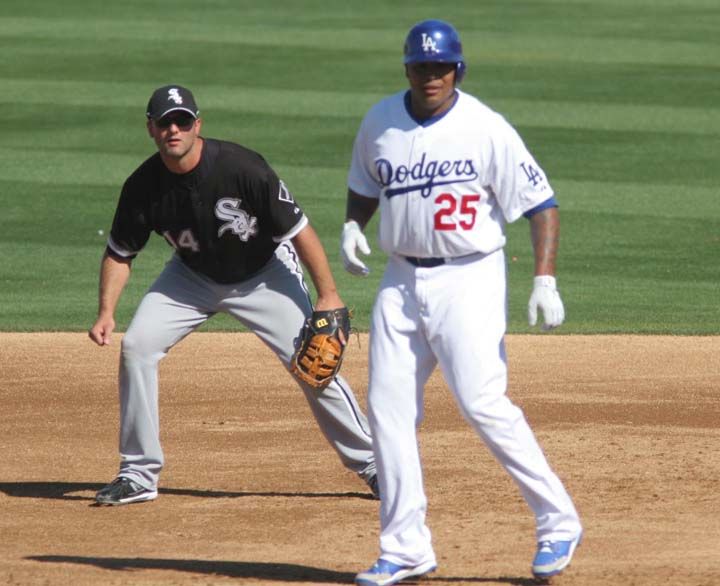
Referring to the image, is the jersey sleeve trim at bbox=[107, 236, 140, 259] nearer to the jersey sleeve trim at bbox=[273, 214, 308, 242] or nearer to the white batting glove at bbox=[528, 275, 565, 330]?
the jersey sleeve trim at bbox=[273, 214, 308, 242]

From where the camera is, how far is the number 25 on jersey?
5074 millimetres

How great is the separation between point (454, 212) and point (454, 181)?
0.10 m

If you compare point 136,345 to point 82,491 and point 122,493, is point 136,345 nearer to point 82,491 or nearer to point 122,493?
point 122,493

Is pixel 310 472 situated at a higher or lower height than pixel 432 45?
lower

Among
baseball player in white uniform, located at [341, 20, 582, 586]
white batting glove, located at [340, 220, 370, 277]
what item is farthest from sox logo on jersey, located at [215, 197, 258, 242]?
baseball player in white uniform, located at [341, 20, 582, 586]

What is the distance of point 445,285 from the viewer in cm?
511

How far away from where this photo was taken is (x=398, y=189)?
5125 mm

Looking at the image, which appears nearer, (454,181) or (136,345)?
(454,181)

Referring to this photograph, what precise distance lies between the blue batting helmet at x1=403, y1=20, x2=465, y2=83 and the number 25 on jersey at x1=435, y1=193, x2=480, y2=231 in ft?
1.47

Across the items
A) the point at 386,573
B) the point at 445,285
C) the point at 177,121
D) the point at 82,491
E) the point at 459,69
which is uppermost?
the point at 459,69

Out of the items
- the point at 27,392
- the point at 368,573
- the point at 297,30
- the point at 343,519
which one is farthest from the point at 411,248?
the point at 297,30

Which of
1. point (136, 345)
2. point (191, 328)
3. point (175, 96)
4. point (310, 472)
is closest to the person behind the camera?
point (175, 96)

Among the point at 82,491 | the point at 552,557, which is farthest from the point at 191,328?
the point at 552,557

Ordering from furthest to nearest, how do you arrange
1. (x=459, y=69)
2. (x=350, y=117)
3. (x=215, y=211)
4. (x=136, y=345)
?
(x=350, y=117), (x=136, y=345), (x=215, y=211), (x=459, y=69)
